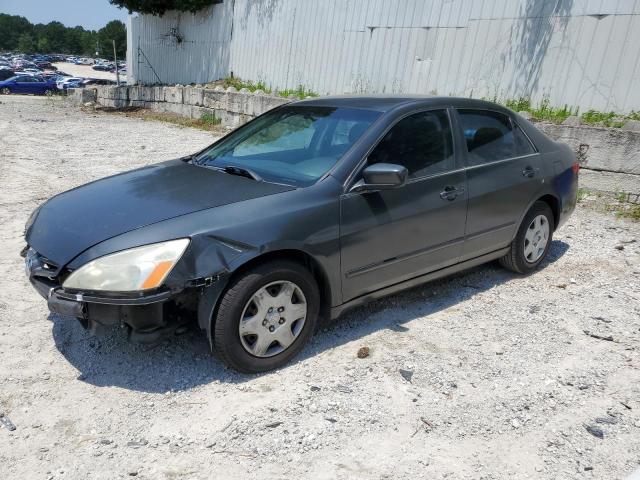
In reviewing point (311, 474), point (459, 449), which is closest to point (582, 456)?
point (459, 449)

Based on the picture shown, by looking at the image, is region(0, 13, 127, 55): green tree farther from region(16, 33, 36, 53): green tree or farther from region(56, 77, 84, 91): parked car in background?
region(56, 77, 84, 91): parked car in background

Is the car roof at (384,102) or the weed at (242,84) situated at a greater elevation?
the car roof at (384,102)

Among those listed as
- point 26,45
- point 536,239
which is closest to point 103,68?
point 26,45

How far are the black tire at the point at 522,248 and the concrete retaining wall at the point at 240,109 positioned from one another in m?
2.98

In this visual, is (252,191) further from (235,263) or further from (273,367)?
(273,367)

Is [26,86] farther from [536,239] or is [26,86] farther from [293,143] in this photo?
[536,239]

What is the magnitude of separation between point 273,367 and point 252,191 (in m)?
1.07

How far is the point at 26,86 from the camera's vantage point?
3328cm

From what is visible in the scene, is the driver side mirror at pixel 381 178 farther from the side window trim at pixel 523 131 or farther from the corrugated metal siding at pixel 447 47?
the corrugated metal siding at pixel 447 47

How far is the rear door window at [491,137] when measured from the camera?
448 centimetres

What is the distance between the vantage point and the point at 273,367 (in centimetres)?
350

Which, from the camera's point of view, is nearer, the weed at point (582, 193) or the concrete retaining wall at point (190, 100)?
the weed at point (582, 193)

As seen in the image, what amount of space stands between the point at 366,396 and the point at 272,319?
70 centimetres

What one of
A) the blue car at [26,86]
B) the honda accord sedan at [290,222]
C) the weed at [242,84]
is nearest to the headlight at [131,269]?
the honda accord sedan at [290,222]
